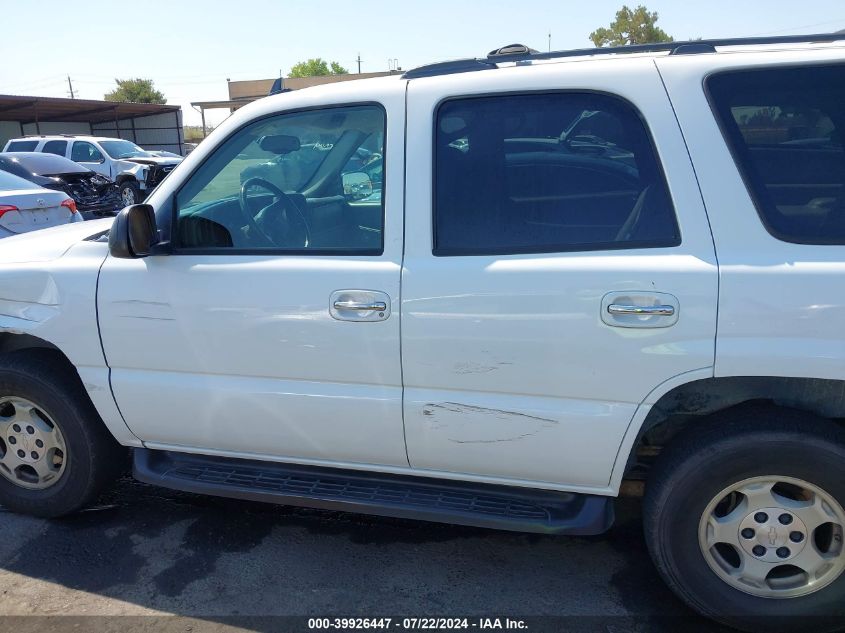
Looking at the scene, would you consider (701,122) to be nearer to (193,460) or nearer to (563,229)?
(563,229)

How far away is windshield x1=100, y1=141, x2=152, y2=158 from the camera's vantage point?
718 inches

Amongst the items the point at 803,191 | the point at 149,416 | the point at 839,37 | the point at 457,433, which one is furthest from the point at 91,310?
the point at 839,37

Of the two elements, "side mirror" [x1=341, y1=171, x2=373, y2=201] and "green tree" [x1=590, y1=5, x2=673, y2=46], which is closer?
"side mirror" [x1=341, y1=171, x2=373, y2=201]

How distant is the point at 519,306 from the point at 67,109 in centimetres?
3586

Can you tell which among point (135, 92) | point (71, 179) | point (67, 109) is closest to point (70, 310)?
point (71, 179)

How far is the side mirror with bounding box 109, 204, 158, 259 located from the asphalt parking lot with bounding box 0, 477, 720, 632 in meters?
1.39

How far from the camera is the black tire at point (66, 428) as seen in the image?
10.3 feet

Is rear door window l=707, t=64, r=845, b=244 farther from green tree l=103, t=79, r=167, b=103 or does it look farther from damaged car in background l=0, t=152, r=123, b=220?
green tree l=103, t=79, r=167, b=103

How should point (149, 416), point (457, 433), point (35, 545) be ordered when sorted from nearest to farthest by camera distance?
point (457, 433)
point (149, 416)
point (35, 545)

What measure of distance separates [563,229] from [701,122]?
0.58 m

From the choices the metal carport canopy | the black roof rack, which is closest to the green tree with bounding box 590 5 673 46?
the metal carport canopy

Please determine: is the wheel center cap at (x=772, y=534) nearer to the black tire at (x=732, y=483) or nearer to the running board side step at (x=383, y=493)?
the black tire at (x=732, y=483)

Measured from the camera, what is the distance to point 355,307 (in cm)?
257

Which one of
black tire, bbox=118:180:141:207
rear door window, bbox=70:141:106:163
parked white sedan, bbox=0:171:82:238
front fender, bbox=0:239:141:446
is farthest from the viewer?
rear door window, bbox=70:141:106:163
